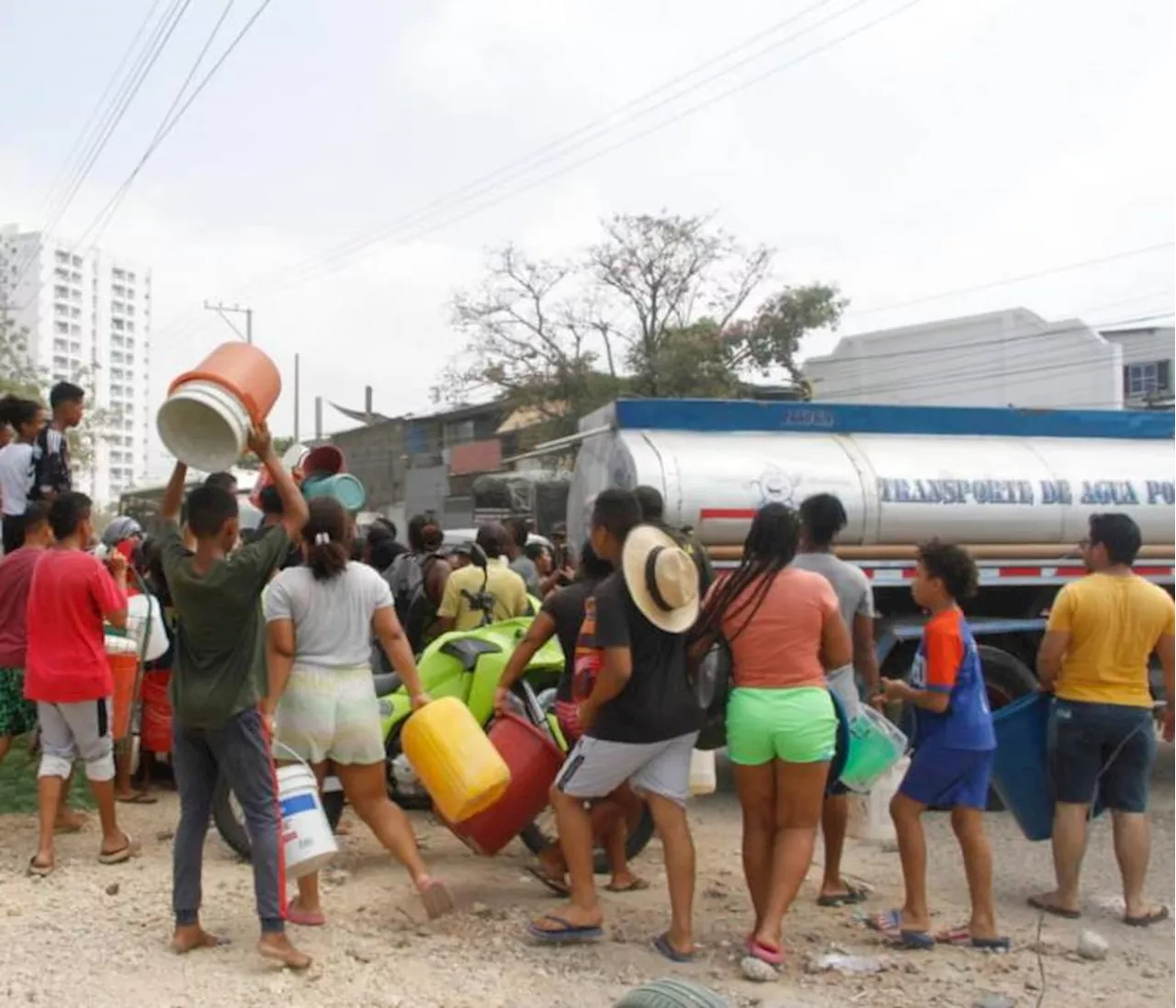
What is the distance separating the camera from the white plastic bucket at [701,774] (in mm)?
5418

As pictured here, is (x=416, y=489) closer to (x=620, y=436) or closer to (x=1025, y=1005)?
(x=620, y=436)

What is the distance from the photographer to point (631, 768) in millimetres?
4625

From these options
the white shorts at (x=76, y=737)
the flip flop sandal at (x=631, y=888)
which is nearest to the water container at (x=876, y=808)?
the flip flop sandal at (x=631, y=888)

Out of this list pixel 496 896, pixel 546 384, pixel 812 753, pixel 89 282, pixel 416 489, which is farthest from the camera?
pixel 89 282

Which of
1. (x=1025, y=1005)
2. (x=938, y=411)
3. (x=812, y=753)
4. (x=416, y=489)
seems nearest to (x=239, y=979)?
(x=812, y=753)

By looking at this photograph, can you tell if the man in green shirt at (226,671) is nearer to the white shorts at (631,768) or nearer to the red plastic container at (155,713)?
the white shorts at (631,768)

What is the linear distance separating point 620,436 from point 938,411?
88.0 inches

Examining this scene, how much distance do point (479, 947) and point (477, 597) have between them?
9.23ft

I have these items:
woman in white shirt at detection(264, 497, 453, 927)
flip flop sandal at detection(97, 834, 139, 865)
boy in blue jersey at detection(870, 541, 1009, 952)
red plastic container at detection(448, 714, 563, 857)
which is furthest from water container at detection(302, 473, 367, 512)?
boy in blue jersey at detection(870, 541, 1009, 952)

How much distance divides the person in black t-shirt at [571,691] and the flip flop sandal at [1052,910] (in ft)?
5.60

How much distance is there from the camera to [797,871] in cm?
457

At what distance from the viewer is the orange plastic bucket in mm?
6434

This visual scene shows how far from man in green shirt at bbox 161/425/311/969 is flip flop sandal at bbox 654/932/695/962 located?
129 cm

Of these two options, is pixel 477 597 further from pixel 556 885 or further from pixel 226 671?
pixel 226 671
